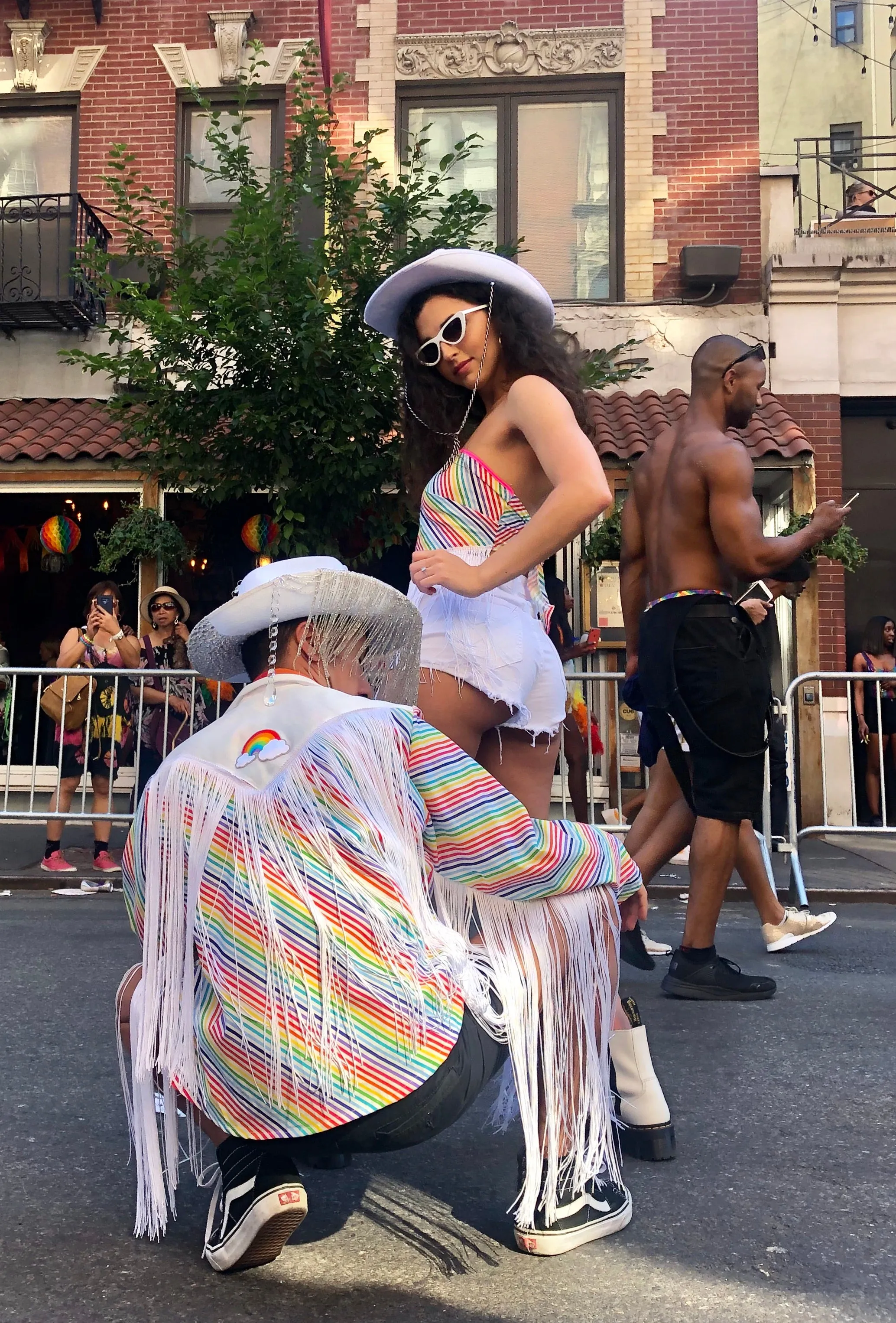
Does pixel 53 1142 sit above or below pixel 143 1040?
below

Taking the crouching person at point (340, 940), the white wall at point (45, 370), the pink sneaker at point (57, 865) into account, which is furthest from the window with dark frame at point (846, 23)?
the crouching person at point (340, 940)

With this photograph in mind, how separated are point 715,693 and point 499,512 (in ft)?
5.36

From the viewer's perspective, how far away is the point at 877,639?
1092 cm

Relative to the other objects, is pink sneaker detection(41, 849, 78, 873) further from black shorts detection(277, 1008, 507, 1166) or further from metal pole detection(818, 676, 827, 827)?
black shorts detection(277, 1008, 507, 1166)

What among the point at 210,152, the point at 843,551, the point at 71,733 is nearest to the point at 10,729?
the point at 71,733

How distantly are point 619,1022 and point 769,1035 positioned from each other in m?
1.49

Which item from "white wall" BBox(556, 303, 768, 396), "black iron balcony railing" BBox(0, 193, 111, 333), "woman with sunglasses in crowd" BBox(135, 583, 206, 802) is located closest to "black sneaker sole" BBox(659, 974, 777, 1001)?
"woman with sunglasses in crowd" BBox(135, 583, 206, 802)

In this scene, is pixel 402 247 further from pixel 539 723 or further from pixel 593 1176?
pixel 593 1176

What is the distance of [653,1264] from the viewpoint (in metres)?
2.08

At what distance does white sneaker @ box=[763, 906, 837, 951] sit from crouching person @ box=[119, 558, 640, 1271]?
9.45 feet

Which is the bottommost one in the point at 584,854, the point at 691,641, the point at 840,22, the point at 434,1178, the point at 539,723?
the point at 434,1178

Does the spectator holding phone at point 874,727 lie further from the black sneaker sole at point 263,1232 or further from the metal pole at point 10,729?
the black sneaker sole at point 263,1232

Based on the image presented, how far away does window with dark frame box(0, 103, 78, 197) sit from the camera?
12.2 meters

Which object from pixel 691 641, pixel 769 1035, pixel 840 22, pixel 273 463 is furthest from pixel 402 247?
pixel 840 22
